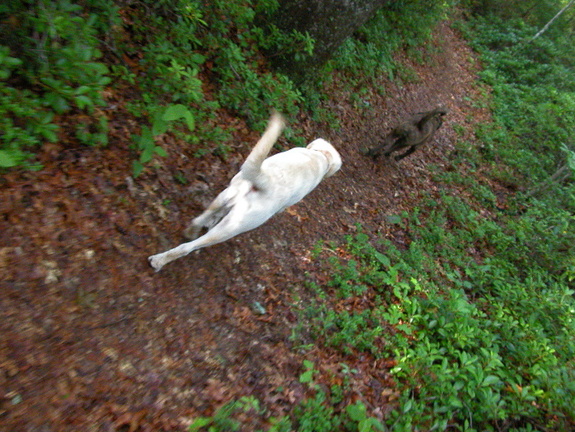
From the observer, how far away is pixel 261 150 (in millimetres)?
2793

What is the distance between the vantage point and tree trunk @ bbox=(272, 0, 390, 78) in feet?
17.7

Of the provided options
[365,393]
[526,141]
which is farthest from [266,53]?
[526,141]

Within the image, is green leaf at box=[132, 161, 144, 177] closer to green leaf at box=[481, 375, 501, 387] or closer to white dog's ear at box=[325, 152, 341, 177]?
white dog's ear at box=[325, 152, 341, 177]

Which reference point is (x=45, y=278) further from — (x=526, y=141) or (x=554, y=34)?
(x=554, y=34)

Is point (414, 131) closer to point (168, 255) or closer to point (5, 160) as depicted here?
point (168, 255)

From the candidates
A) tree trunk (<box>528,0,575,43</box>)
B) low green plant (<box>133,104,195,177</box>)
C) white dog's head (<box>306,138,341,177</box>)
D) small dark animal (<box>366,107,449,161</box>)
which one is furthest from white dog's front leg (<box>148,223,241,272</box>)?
tree trunk (<box>528,0,575,43</box>)

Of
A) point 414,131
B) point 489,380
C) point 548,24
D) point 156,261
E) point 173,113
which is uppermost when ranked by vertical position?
point 548,24

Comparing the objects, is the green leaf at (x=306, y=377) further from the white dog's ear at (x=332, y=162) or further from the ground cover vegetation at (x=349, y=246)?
the white dog's ear at (x=332, y=162)

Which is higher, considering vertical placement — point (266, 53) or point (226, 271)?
point (266, 53)

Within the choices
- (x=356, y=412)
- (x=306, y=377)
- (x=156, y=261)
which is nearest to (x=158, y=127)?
(x=156, y=261)

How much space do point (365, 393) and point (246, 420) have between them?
1.31 metres

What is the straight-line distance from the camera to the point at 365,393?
140 inches

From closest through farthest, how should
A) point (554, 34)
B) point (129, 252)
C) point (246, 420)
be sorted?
point (246, 420), point (129, 252), point (554, 34)

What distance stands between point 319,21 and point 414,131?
2.63m
